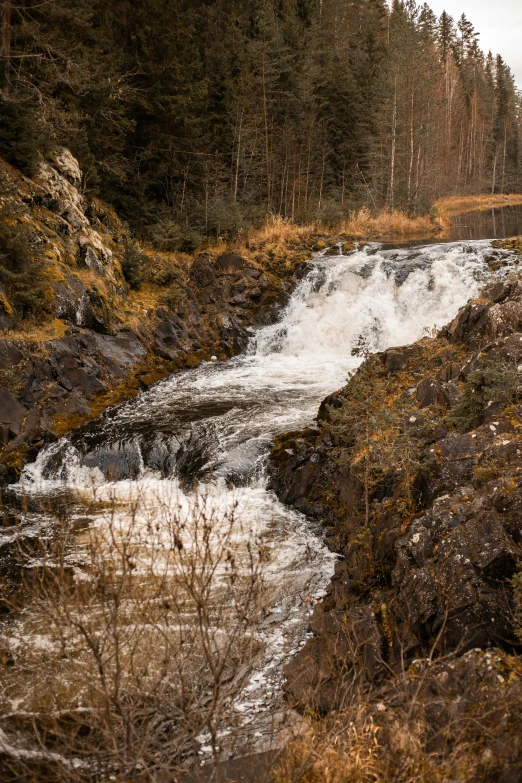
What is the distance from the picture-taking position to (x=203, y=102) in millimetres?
21234

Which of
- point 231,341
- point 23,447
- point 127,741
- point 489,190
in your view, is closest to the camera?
point 127,741

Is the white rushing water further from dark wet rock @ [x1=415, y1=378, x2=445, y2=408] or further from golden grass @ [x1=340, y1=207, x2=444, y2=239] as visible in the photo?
golden grass @ [x1=340, y1=207, x2=444, y2=239]

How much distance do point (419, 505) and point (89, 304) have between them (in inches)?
385

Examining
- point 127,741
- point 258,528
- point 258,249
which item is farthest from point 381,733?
point 258,249

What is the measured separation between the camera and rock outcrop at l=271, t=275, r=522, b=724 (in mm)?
4695

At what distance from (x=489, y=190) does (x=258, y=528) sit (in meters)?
53.3

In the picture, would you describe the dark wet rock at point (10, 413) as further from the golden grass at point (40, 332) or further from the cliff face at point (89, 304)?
the golden grass at point (40, 332)

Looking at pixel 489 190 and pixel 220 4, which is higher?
pixel 220 4

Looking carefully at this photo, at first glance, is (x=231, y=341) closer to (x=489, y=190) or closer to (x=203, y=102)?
(x=203, y=102)

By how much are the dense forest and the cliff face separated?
1.19 m

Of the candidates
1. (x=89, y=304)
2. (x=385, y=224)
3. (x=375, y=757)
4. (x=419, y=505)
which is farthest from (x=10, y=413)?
(x=385, y=224)

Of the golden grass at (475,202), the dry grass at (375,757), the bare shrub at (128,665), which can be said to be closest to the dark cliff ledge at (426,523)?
the dry grass at (375,757)

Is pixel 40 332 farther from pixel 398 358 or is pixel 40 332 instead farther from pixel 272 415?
pixel 398 358

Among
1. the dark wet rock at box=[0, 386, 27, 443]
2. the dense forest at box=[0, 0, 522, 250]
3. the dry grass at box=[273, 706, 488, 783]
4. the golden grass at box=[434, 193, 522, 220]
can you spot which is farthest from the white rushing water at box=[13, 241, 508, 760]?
the golden grass at box=[434, 193, 522, 220]
